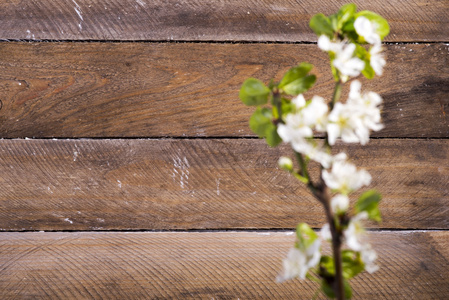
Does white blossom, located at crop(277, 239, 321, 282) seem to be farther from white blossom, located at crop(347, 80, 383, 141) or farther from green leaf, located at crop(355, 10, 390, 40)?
green leaf, located at crop(355, 10, 390, 40)

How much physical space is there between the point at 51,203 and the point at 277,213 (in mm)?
438

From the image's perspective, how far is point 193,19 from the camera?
688 millimetres

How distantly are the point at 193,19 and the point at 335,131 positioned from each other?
0.50 meters

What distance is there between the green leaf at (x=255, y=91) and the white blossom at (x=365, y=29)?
0.31 feet

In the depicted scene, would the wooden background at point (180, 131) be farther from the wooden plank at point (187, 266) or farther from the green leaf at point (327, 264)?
the green leaf at point (327, 264)

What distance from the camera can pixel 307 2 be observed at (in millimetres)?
685

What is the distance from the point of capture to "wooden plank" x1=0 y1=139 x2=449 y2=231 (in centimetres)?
68

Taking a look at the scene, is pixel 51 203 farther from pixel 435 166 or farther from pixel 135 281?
pixel 435 166

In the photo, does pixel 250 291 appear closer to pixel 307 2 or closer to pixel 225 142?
pixel 225 142

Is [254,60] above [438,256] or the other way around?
above

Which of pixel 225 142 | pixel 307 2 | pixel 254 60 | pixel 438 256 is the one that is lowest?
pixel 438 256

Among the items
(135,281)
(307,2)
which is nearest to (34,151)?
(135,281)

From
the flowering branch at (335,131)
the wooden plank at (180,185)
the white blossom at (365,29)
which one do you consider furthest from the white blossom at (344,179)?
the wooden plank at (180,185)

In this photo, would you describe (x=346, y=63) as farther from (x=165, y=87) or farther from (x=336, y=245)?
(x=165, y=87)
